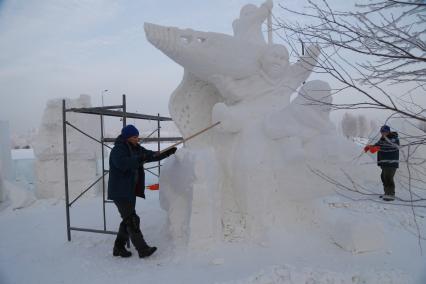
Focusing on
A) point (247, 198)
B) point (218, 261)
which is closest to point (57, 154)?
point (247, 198)

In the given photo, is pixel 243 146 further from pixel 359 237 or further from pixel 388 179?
pixel 388 179

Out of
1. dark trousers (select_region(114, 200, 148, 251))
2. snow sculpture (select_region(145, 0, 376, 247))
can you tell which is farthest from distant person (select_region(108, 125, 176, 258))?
snow sculpture (select_region(145, 0, 376, 247))

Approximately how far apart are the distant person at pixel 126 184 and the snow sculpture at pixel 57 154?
4.53 metres

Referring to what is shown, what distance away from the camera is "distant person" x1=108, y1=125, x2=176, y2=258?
11.3ft

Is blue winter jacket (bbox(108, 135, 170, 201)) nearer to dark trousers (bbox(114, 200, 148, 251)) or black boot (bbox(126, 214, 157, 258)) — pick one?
dark trousers (bbox(114, 200, 148, 251))

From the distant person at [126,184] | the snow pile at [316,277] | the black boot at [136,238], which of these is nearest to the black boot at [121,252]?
the distant person at [126,184]

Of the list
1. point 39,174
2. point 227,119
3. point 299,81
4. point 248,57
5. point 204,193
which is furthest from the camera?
point 39,174

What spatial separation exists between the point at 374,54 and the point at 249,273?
80.9 inches

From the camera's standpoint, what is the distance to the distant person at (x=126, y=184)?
3.46 meters

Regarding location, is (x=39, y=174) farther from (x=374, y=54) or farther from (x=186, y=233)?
(x=374, y=54)

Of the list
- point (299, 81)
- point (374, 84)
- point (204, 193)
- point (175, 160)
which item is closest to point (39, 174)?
point (175, 160)

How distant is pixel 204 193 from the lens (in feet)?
11.5

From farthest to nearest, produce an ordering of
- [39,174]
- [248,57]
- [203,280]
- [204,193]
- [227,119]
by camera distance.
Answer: [39,174], [248,57], [227,119], [204,193], [203,280]

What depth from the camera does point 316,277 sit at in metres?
2.82
